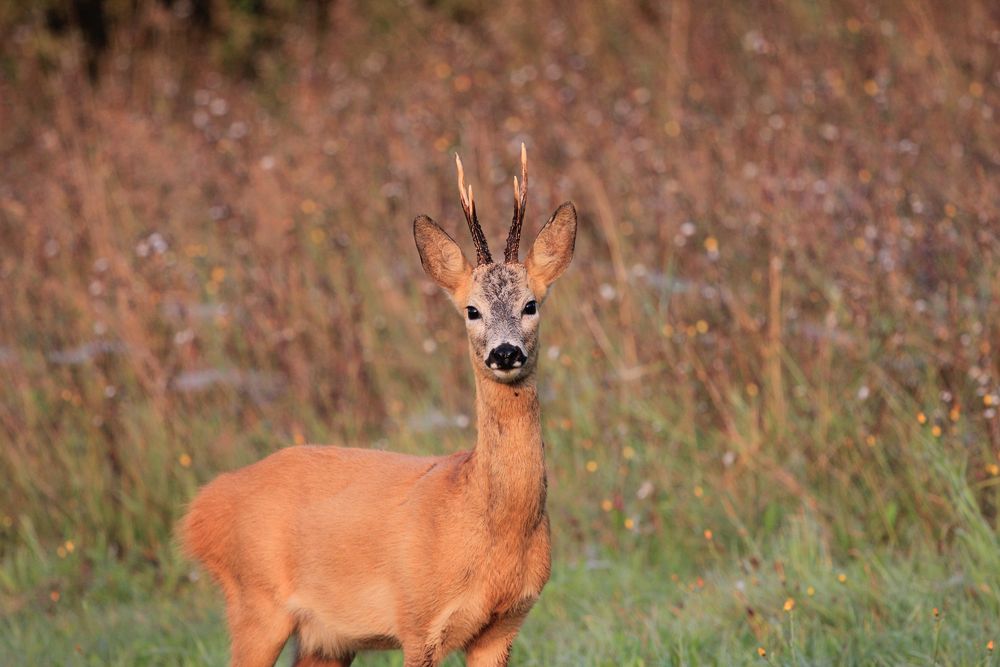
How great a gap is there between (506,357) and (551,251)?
0.58m

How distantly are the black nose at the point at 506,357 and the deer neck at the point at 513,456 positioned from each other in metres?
0.16

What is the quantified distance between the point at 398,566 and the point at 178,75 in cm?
857

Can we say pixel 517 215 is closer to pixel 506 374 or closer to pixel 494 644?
pixel 506 374

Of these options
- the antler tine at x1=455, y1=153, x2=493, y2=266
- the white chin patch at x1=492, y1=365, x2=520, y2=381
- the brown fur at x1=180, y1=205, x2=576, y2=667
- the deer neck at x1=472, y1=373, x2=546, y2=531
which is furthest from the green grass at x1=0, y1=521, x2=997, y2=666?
the antler tine at x1=455, y1=153, x2=493, y2=266

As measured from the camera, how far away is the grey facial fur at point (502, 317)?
12.3 feet

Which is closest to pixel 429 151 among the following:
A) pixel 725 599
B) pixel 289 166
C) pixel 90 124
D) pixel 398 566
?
pixel 289 166

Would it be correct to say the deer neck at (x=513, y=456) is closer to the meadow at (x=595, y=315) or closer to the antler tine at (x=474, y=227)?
the antler tine at (x=474, y=227)

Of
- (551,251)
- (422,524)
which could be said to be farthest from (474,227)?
(422,524)

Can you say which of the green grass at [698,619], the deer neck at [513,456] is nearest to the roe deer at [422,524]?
the deer neck at [513,456]

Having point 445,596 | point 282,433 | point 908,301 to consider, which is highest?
point 908,301

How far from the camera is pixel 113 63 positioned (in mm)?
11500

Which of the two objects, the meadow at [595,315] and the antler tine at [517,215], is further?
the meadow at [595,315]

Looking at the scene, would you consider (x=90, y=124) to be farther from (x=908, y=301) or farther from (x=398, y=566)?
(x=398, y=566)

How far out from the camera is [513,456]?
3863 mm
